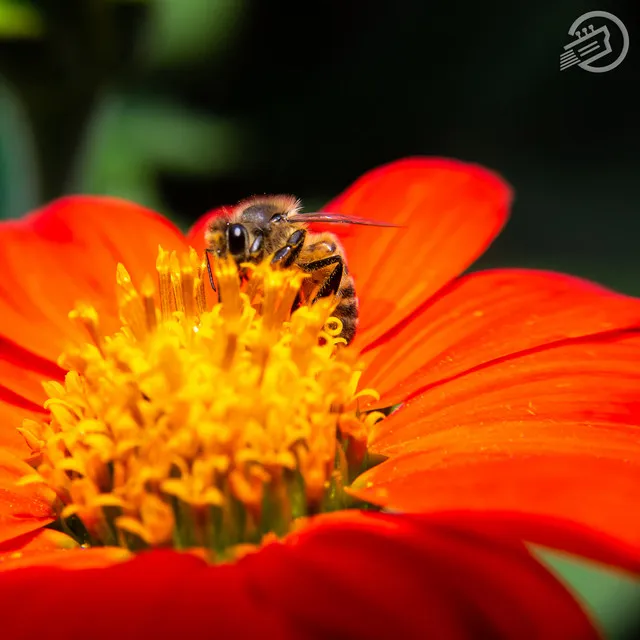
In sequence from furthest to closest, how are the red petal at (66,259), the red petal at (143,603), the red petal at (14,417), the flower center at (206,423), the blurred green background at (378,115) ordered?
the blurred green background at (378,115) → the red petal at (66,259) → the red petal at (14,417) → the flower center at (206,423) → the red petal at (143,603)

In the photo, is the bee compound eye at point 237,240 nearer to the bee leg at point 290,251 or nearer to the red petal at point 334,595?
the bee leg at point 290,251

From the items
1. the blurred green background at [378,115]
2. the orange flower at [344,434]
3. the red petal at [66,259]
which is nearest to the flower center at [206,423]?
the orange flower at [344,434]

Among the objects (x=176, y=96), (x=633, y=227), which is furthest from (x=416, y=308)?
(x=176, y=96)

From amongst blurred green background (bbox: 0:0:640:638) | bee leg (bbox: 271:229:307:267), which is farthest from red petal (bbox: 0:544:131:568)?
blurred green background (bbox: 0:0:640:638)

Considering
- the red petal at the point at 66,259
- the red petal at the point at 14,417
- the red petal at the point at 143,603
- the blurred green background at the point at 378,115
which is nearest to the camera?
the red petal at the point at 143,603

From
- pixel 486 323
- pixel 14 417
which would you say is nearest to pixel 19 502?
pixel 14 417

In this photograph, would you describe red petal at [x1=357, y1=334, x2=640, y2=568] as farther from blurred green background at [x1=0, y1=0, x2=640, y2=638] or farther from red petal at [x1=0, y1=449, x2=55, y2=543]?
blurred green background at [x1=0, y1=0, x2=640, y2=638]

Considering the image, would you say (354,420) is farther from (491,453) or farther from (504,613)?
(504,613)
